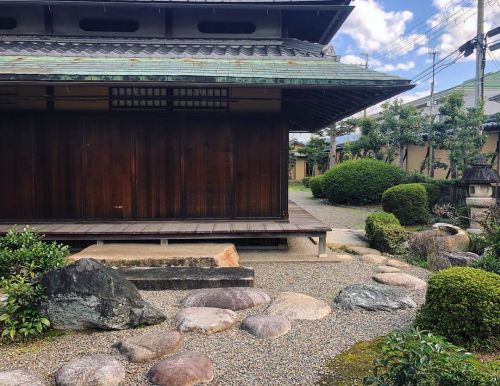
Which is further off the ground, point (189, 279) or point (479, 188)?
point (479, 188)

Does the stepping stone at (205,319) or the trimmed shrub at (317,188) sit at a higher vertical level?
the trimmed shrub at (317,188)

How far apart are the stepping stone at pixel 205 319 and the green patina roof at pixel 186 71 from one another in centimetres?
355

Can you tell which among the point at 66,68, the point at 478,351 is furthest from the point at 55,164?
the point at 478,351

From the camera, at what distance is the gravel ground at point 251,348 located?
10.5ft

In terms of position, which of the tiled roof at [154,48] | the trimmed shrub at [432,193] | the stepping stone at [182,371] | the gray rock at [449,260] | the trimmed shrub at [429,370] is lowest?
the stepping stone at [182,371]

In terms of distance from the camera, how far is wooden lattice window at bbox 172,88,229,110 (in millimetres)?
7758

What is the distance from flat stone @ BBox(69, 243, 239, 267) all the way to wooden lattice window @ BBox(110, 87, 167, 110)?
269 centimetres

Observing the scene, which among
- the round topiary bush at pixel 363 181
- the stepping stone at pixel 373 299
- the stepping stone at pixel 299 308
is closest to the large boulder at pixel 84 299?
the stepping stone at pixel 299 308

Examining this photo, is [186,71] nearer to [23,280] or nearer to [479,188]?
[23,280]

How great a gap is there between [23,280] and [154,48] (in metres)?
5.45

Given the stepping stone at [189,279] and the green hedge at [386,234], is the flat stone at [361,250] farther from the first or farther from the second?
the stepping stone at [189,279]

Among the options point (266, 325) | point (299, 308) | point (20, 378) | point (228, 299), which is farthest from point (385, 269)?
point (20, 378)

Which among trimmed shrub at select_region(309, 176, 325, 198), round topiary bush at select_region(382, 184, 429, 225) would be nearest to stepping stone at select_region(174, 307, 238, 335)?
round topiary bush at select_region(382, 184, 429, 225)

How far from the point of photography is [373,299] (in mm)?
4734
